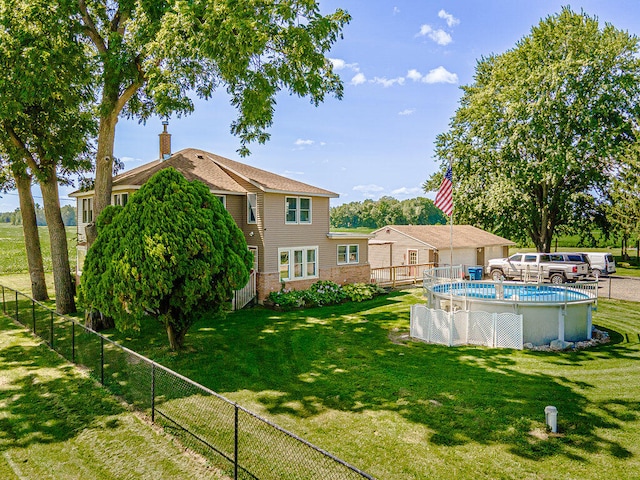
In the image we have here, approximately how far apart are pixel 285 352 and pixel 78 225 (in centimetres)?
1779

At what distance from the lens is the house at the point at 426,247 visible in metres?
29.9

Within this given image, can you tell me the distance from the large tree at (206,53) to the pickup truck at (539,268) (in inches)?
701

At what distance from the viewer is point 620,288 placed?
959 inches

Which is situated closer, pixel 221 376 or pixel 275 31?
pixel 221 376

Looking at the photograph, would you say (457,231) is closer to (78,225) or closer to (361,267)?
(361,267)

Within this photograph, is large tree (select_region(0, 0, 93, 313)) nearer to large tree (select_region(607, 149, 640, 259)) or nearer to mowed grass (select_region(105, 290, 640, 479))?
mowed grass (select_region(105, 290, 640, 479))

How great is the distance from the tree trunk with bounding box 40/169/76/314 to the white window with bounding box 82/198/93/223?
12.9 ft

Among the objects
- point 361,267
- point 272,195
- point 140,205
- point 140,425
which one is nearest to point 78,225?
point 272,195

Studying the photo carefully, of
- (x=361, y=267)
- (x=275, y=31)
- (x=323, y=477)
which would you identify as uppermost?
(x=275, y=31)

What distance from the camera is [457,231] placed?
3475 centimetres

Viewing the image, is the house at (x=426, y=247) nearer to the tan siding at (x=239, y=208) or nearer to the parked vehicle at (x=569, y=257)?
the parked vehicle at (x=569, y=257)

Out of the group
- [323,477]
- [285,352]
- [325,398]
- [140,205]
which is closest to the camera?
[323,477]

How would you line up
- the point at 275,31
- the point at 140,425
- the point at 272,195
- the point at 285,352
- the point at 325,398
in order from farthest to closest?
the point at 272,195 < the point at 275,31 < the point at 285,352 < the point at 325,398 < the point at 140,425

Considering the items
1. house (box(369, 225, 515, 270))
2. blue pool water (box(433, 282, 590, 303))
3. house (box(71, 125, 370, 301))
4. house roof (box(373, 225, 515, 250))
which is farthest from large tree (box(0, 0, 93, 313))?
house roof (box(373, 225, 515, 250))
